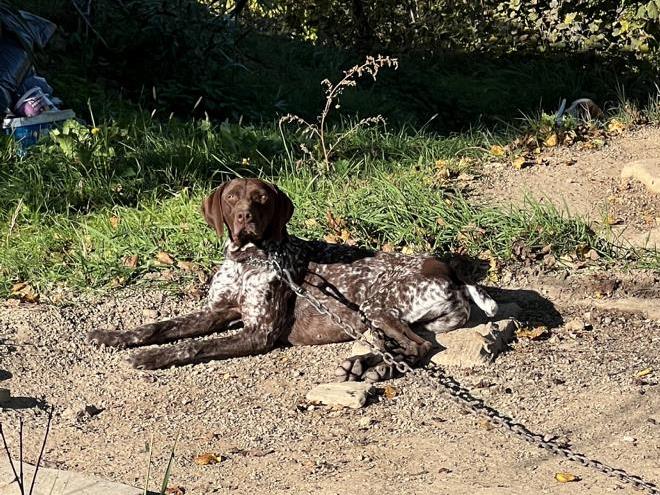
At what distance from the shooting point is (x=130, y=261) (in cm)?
740

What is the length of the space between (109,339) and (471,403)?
211 centimetres

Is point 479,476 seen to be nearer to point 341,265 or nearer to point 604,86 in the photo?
point 341,265

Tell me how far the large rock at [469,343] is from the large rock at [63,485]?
205 centimetres

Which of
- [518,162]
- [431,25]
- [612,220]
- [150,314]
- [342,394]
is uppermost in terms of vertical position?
[431,25]

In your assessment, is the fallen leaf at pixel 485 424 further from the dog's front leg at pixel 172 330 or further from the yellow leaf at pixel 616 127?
the yellow leaf at pixel 616 127

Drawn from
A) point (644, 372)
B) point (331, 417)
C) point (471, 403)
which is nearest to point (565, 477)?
point (471, 403)

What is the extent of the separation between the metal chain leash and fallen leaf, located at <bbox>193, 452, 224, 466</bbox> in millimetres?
1038

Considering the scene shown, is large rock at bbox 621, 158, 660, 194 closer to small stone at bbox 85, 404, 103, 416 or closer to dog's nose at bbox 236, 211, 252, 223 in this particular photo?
dog's nose at bbox 236, 211, 252, 223

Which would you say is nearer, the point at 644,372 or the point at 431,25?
the point at 644,372

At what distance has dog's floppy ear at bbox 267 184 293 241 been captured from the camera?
627 cm

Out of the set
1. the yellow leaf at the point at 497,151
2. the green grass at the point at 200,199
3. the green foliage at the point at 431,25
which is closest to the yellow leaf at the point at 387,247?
the green grass at the point at 200,199

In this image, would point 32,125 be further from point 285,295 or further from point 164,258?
point 285,295

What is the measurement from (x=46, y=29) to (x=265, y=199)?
5493 millimetres

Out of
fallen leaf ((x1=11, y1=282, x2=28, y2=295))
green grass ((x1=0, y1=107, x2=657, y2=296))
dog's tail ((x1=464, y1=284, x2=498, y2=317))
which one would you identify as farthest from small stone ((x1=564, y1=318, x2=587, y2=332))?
fallen leaf ((x1=11, y1=282, x2=28, y2=295))
